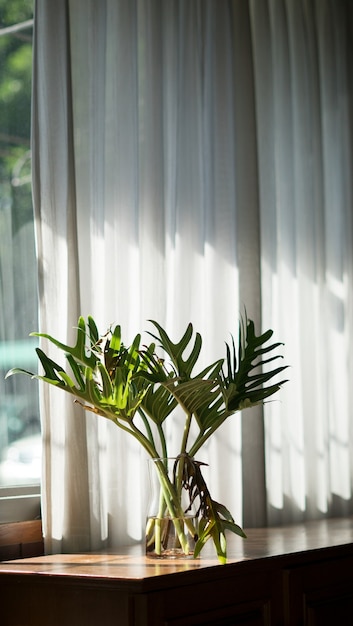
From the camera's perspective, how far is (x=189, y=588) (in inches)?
70.4

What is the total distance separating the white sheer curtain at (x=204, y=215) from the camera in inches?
88.2

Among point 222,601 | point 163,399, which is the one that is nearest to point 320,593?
point 222,601

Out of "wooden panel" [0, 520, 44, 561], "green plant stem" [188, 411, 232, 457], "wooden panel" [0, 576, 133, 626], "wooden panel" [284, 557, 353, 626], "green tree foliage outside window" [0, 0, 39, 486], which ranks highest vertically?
"green tree foliage outside window" [0, 0, 39, 486]

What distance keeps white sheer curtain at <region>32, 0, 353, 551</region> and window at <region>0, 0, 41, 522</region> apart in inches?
2.7

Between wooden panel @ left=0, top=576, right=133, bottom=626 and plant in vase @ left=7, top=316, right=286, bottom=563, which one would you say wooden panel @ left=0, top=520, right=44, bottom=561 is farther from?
plant in vase @ left=7, top=316, right=286, bottom=563

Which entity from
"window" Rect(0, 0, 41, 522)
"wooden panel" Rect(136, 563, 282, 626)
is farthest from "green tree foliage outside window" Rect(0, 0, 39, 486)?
"wooden panel" Rect(136, 563, 282, 626)

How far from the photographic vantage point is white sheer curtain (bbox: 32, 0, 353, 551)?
224cm

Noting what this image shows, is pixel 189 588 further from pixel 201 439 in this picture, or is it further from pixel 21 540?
pixel 21 540

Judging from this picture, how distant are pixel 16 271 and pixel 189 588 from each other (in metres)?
0.87

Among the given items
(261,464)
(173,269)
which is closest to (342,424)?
(261,464)

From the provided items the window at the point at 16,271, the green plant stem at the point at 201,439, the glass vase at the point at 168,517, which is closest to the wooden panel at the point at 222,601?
the glass vase at the point at 168,517

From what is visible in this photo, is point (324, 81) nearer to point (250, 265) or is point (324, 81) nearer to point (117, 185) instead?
point (250, 265)

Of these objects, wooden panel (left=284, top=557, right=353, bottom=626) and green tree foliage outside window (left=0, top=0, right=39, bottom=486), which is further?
green tree foliage outside window (left=0, top=0, right=39, bottom=486)

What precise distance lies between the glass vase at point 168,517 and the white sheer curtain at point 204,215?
26cm
